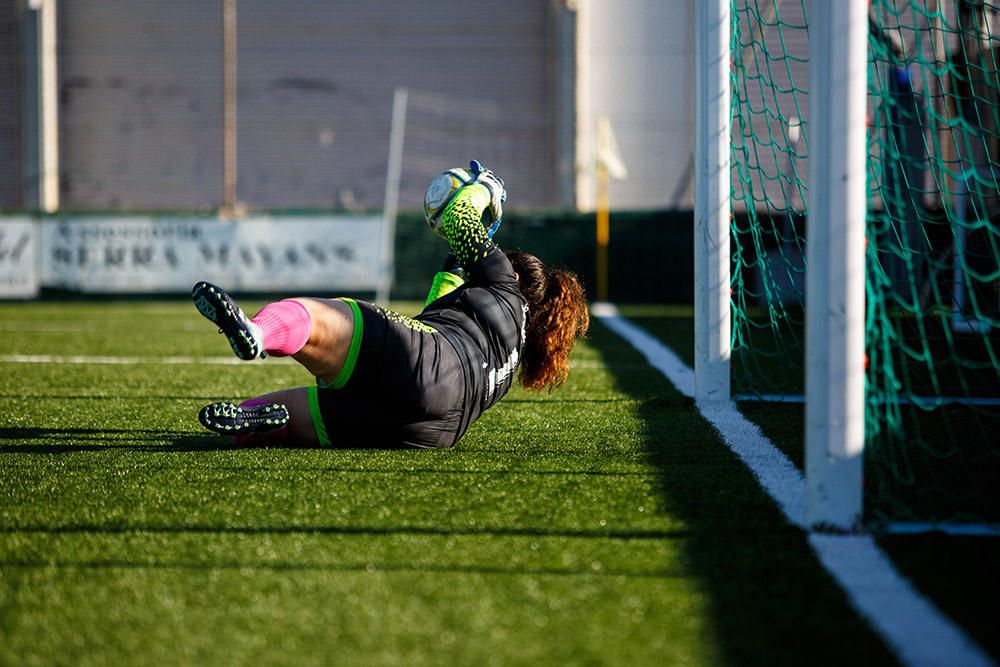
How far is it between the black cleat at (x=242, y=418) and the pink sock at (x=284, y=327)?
377 millimetres

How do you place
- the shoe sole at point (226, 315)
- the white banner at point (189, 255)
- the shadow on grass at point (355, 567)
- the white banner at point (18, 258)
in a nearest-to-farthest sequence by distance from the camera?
the shadow on grass at point (355, 567) < the shoe sole at point (226, 315) < the white banner at point (18, 258) < the white banner at point (189, 255)

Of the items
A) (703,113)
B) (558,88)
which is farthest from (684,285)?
(703,113)

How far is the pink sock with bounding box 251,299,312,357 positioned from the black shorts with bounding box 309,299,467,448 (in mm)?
205

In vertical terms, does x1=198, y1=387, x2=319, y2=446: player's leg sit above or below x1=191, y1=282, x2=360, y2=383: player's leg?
below

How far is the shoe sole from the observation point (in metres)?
3.18

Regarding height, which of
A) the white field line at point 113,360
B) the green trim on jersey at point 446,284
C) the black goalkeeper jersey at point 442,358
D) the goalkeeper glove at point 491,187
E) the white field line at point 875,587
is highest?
the goalkeeper glove at point 491,187

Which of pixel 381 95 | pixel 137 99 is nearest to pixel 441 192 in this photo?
pixel 381 95

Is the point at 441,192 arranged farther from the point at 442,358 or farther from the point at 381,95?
the point at 381,95

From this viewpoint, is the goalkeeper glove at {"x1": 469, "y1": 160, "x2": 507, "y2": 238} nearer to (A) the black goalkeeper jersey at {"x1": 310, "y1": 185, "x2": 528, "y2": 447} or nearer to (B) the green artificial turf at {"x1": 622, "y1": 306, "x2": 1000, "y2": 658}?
(A) the black goalkeeper jersey at {"x1": 310, "y1": 185, "x2": 528, "y2": 447}

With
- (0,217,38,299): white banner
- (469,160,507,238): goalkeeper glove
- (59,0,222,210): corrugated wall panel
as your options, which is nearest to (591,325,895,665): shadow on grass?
(469,160,507,238): goalkeeper glove

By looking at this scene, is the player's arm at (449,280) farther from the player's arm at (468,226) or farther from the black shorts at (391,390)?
the black shorts at (391,390)

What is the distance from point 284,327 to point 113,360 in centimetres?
456

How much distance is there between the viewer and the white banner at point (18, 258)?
1480cm

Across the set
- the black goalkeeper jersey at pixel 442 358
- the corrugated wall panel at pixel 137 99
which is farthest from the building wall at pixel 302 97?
the black goalkeeper jersey at pixel 442 358
